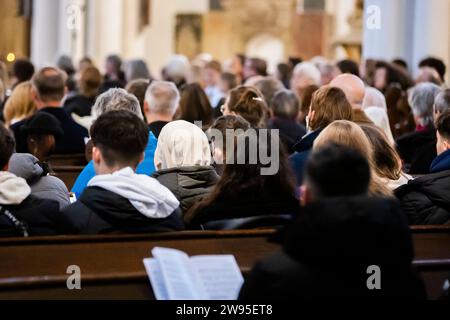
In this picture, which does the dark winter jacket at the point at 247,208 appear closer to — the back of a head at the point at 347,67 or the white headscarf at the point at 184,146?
the white headscarf at the point at 184,146

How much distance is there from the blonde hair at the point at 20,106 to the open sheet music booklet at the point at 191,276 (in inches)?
242

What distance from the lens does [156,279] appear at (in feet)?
15.2

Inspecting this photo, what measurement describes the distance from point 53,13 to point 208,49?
8.60 m

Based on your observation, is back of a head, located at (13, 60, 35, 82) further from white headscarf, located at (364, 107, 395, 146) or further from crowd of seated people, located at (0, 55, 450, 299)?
white headscarf, located at (364, 107, 395, 146)

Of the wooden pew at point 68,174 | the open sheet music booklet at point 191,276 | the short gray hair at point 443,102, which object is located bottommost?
the wooden pew at point 68,174

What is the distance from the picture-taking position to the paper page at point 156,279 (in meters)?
4.60

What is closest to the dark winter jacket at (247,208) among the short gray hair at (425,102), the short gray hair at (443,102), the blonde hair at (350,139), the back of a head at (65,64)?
the blonde hair at (350,139)

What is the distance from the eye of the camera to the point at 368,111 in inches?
406

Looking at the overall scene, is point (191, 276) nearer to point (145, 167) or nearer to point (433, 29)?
point (145, 167)

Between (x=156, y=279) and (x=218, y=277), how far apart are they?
0.88ft

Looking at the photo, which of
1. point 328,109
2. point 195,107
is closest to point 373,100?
point 195,107

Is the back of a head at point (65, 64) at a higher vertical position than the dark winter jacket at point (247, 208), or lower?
higher

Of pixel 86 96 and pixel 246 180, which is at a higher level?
pixel 246 180

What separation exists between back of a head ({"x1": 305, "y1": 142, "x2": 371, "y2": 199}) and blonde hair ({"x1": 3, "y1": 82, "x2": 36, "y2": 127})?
6998 mm
